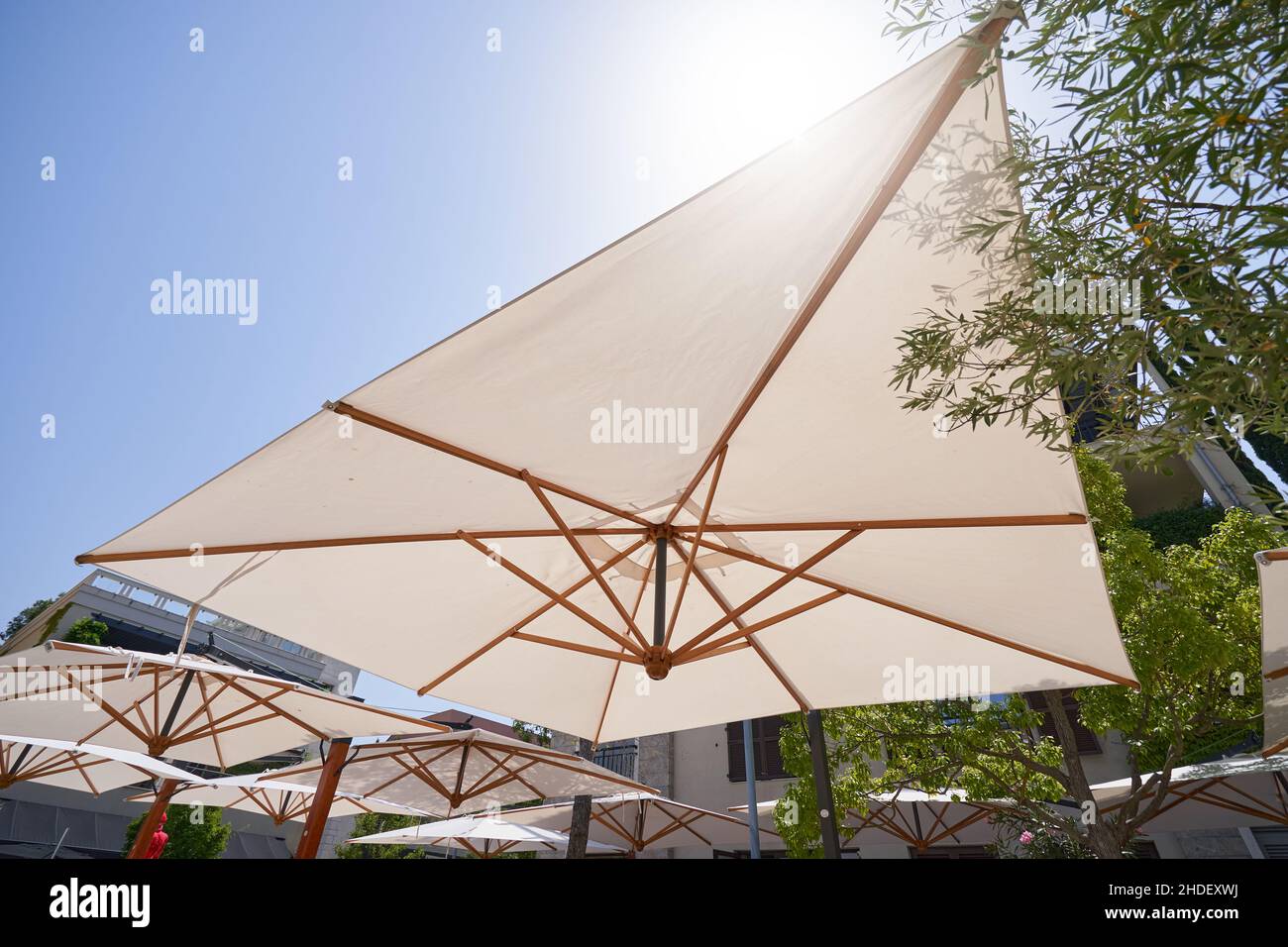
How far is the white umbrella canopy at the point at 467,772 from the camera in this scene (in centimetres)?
737

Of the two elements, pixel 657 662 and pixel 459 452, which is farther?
pixel 657 662

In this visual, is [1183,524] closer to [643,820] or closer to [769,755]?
[769,755]

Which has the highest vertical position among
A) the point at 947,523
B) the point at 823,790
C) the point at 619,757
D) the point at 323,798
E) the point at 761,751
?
the point at 947,523

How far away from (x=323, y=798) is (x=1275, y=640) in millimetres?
7531

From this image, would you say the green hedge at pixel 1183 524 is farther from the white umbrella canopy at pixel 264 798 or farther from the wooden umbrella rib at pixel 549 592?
the white umbrella canopy at pixel 264 798

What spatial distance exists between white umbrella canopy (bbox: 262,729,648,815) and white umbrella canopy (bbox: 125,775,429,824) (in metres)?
0.36

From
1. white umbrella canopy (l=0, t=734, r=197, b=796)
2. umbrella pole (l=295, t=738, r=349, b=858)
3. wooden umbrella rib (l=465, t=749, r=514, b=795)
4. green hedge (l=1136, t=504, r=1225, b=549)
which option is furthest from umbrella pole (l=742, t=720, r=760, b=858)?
green hedge (l=1136, t=504, r=1225, b=549)

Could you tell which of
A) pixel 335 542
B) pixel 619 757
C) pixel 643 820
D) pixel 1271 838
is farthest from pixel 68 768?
pixel 1271 838

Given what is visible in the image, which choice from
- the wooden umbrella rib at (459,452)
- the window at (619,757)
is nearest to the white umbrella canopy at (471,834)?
the wooden umbrella rib at (459,452)

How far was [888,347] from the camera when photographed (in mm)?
3086

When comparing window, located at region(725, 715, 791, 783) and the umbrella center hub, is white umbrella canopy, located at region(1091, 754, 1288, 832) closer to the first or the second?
window, located at region(725, 715, 791, 783)

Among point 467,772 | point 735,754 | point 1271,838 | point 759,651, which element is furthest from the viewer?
point 735,754

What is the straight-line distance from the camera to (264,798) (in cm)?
1034

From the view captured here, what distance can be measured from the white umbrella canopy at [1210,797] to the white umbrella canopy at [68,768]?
11.0 metres
